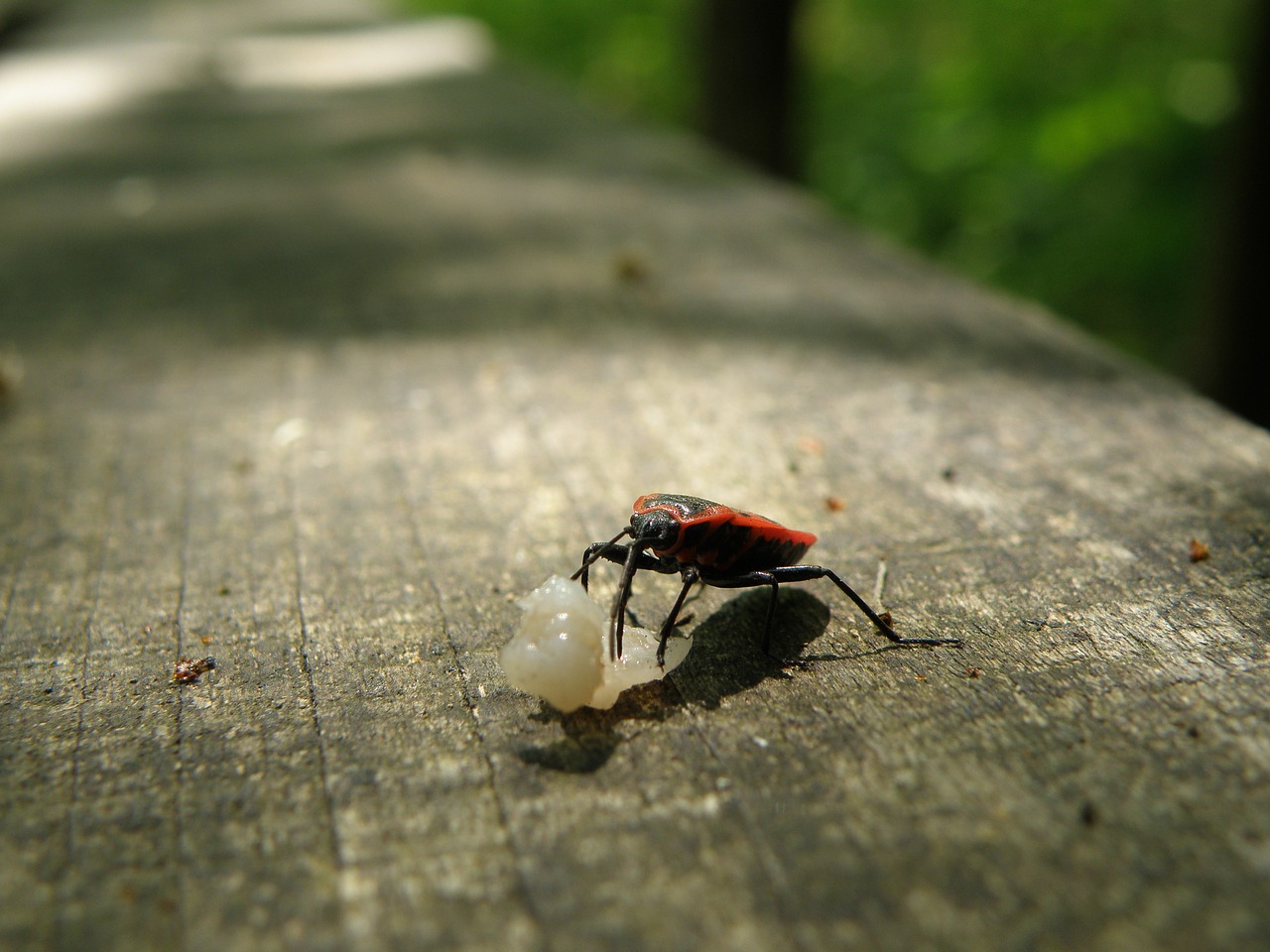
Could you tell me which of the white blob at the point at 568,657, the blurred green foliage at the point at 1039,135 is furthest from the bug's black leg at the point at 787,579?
the blurred green foliage at the point at 1039,135

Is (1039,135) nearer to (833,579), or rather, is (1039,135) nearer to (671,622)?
(833,579)

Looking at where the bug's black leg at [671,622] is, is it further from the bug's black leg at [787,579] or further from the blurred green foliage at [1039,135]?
the blurred green foliage at [1039,135]

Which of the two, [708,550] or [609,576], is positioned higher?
[708,550]

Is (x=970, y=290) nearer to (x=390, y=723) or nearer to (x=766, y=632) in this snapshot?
(x=766, y=632)

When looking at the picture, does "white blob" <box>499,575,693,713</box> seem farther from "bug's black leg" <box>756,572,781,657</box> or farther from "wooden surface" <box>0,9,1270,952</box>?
"bug's black leg" <box>756,572,781,657</box>

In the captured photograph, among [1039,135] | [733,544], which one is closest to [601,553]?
[733,544]

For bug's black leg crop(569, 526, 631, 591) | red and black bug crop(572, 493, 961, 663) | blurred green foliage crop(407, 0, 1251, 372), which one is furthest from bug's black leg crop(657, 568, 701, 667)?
blurred green foliage crop(407, 0, 1251, 372)
